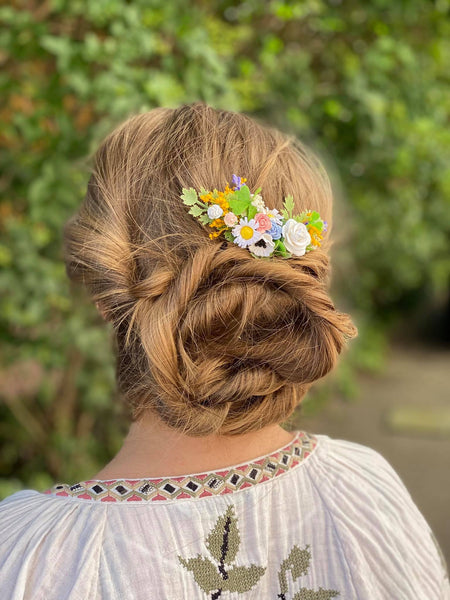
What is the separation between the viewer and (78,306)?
8.91 ft

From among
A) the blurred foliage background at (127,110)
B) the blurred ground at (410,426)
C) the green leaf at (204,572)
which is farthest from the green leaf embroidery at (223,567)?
the blurred ground at (410,426)

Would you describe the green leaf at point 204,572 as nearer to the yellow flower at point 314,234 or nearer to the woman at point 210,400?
the woman at point 210,400

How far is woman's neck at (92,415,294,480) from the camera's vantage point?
1.07 m

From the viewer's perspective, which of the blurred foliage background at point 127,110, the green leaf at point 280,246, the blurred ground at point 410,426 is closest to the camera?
the green leaf at point 280,246

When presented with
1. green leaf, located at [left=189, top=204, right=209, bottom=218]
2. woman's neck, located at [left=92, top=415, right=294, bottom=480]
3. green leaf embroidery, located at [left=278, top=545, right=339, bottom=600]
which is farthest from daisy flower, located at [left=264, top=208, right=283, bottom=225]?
green leaf embroidery, located at [left=278, top=545, right=339, bottom=600]

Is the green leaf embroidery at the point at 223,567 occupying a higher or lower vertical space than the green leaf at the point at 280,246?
lower

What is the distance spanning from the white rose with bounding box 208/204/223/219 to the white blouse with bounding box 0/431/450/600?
0.42 meters

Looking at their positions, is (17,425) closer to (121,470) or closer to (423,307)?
(121,470)

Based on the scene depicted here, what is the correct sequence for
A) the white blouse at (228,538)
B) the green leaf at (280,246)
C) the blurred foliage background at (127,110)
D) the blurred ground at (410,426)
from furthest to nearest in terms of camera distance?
1. the blurred ground at (410,426)
2. the blurred foliage background at (127,110)
3. the green leaf at (280,246)
4. the white blouse at (228,538)

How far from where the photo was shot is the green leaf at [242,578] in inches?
40.3

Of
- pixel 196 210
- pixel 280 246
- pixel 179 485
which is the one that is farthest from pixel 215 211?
pixel 179 485

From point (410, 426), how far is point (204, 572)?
538 cm

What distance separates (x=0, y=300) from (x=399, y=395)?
229 inches

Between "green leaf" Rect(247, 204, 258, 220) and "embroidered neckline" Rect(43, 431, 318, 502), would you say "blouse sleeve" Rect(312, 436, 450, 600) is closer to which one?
"embroidered neckline" Rect(43, 431, 318, 502)
